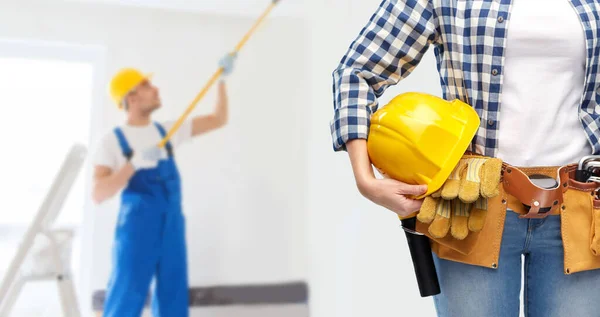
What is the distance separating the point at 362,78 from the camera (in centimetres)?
67

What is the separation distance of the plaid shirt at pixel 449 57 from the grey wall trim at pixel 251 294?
171 centimetres

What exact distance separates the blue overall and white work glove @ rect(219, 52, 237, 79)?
0.49m

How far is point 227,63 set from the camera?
91.2 inches

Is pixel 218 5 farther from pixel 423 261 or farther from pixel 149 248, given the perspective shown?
pixel 423 261

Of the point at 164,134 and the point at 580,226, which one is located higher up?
the point at 164,134

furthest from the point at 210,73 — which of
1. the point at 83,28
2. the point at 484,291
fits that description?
the point at 484,291

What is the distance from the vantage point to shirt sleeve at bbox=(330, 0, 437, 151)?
0.64m

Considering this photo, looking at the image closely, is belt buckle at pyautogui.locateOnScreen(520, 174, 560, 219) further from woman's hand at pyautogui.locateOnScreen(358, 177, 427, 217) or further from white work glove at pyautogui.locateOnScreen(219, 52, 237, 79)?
white work glove at pyautogui.locateOnScreen(219, 52, 237, 79)

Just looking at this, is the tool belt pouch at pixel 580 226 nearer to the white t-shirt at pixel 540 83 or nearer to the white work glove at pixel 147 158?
the white t-shirt at pixel 540 83

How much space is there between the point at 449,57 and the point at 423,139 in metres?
0.13

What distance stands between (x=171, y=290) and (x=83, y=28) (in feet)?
3.83

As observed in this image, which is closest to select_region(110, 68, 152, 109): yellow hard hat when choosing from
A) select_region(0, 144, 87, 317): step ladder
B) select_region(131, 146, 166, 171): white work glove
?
select_region(131, 146, 166, 171): white work glove

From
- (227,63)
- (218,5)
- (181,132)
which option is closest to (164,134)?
(181,132)

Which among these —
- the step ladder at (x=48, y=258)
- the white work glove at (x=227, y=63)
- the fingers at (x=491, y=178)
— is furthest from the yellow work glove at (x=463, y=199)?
the white work glove at (x=227, y=63)
